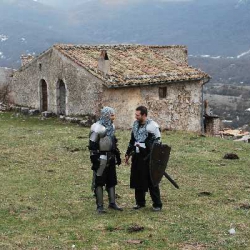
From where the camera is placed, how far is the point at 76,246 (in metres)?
7.69

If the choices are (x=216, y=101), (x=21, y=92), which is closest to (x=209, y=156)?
(x=21, y=92)

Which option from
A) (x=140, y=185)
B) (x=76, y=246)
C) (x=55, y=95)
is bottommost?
(x=76, y=246)

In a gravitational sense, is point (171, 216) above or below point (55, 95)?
below

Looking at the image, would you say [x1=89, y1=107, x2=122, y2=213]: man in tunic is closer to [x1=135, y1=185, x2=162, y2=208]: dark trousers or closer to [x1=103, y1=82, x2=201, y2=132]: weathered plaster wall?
[x1=135, y1=185, x2=162, y2=208]: dark trousers

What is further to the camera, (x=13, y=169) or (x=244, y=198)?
(x=13, y=169)

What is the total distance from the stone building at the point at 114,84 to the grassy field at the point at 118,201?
5.82 meters

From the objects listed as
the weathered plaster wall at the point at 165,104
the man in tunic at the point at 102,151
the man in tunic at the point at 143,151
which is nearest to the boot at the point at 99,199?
the man in tunic at the point at 102,151

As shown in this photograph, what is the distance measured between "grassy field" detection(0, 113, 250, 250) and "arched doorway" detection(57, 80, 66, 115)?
7.69 meters

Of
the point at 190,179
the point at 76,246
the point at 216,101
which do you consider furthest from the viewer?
the point at 216,101

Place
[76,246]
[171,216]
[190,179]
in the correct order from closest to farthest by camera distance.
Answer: [76,246] → [171,216] → [190,179]

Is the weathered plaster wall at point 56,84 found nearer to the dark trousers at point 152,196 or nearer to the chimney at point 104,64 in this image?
the chimney at point 104,64

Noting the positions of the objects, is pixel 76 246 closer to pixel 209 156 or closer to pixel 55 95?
pixel 209 156

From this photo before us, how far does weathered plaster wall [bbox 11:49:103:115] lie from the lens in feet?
74.4

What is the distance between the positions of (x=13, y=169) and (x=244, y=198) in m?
5.67
